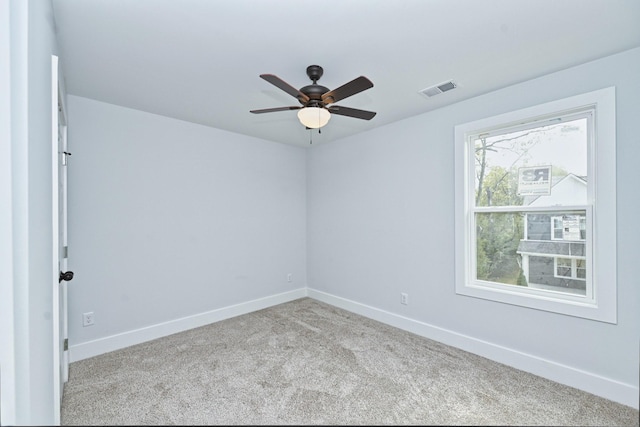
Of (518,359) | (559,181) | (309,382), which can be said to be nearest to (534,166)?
(559,181)

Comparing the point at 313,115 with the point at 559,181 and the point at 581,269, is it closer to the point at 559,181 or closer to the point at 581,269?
the point at 559,181

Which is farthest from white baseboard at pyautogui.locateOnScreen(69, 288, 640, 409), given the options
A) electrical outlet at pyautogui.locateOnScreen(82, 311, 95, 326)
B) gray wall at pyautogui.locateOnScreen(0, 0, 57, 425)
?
gray wall at pyautogui.locateOnScreen(0, 0, 57, 425)

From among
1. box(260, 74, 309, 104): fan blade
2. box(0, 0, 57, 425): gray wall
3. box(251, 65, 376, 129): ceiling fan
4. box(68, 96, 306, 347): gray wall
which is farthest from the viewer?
box(68, 96, 306, 347): gray wall

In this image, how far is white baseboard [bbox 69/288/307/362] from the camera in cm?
267

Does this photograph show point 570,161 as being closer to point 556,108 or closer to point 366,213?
point 556,108

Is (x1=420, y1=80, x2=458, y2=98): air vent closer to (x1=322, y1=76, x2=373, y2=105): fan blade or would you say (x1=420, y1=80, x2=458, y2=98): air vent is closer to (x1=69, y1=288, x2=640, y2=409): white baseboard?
(x1=322, y1=76, x2=373, y2=105): fan blade

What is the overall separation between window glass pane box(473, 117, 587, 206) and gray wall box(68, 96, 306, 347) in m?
2.60

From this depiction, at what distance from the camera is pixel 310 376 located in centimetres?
202

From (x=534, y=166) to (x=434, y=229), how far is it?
1.02m

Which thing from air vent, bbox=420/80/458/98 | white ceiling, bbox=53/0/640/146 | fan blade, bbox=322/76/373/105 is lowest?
fan blade, bbox=322/76/373/105

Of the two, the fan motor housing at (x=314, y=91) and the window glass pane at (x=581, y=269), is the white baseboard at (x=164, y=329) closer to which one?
the fan motor housing at (x=314, y=91)

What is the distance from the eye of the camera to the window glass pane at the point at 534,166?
2250 millimetres

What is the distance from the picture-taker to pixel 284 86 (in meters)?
1.84
